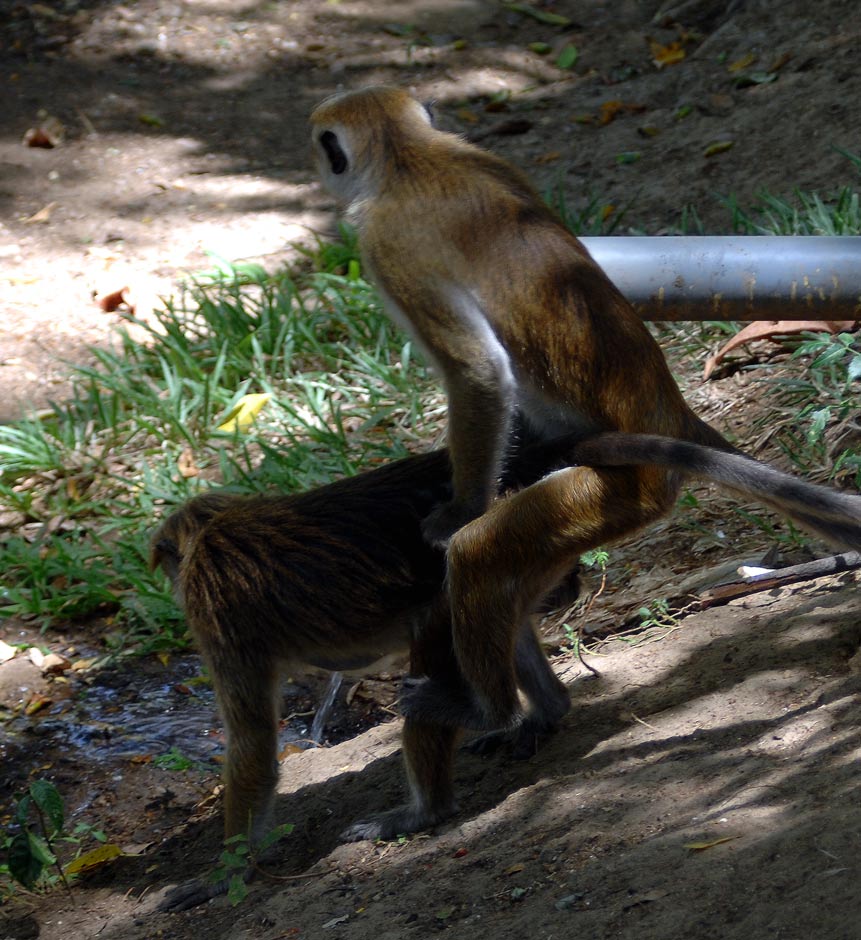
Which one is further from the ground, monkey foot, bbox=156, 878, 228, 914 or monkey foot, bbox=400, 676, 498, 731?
monkey foot, bbox=400, 676, 498, 731

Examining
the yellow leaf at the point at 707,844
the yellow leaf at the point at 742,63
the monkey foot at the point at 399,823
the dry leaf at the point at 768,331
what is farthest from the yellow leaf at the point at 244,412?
the yellow leaf at the point at 742,63

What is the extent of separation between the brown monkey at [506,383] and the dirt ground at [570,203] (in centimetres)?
52

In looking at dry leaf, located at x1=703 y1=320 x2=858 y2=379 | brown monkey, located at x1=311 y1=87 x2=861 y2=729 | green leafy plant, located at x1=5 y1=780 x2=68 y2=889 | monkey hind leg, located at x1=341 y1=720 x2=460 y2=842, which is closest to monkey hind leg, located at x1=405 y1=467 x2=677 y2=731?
brown monkey, located at x1=311 y1=87 x2=861 y2=729

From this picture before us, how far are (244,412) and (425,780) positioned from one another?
10.4 feet

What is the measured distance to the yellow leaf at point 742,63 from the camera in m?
8.61

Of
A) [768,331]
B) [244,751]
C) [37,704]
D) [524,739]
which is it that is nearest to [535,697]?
[524,739]

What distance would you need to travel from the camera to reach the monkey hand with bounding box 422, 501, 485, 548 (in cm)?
351

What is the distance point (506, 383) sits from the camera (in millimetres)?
3510

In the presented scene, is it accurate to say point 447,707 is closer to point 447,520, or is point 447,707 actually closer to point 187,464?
point 447,520

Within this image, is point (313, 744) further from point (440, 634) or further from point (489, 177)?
point (489, 177)

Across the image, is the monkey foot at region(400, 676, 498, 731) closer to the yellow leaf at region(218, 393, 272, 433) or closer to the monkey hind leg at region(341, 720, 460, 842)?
the monkey hind leg at region(341, 720, 460, 842)

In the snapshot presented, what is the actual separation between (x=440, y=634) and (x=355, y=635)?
0.29m

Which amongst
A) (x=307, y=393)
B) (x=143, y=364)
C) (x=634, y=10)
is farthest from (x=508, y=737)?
(x=634, y=10)

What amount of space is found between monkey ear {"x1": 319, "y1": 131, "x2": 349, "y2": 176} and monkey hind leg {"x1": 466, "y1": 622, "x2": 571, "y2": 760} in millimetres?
1574
